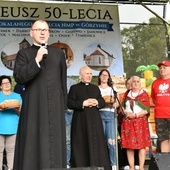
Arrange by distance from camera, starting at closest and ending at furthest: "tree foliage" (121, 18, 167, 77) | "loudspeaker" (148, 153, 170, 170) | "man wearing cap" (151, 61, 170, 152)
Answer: "loudspeaker" (148, 153, 170, 170) < "man wearing cap" (151, 61, 170, 152) < "tree foliage" (121, 18, 167, 77)

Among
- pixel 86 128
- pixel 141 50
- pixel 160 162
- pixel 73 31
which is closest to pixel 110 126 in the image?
pixel 86 128

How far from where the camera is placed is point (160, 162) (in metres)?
4.43

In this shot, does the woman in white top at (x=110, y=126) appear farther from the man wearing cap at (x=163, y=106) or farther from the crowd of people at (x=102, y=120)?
the man wearing cap at (x=163, y=106)

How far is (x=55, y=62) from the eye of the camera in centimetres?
417

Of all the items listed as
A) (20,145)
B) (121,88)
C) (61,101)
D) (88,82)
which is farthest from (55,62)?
(121,88)

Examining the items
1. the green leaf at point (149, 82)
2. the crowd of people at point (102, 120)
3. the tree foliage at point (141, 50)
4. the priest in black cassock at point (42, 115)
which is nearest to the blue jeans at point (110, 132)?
the crowd of people at point (102, 120)

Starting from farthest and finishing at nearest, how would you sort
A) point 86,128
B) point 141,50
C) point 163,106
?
point 141,50, point 163,106, point 86,128

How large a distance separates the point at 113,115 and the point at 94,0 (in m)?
3.78

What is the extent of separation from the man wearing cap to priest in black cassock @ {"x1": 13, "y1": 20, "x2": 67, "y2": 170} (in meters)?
3.35

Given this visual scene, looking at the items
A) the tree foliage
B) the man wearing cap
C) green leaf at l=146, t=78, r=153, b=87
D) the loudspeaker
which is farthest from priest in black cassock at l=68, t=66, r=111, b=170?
the tree foliage

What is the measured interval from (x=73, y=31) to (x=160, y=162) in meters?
5.97

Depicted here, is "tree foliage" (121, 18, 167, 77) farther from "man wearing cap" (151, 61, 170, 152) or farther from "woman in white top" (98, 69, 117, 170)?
"woman in white top" (98, 69, 117, 170)

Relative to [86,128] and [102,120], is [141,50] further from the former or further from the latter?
[86,128]

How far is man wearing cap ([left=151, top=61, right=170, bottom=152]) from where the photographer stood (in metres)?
7.21
